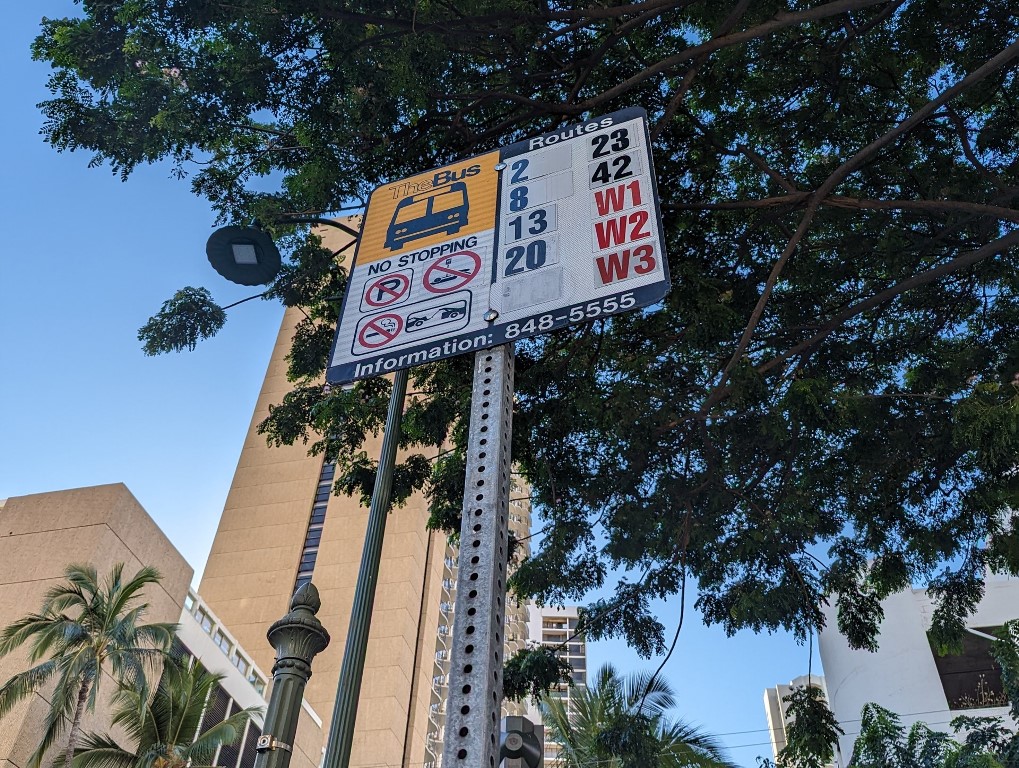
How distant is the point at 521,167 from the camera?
206 inches

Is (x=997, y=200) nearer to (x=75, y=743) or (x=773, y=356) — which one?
(x=773, y=356)

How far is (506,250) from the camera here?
4.71 metres

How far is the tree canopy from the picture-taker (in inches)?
354

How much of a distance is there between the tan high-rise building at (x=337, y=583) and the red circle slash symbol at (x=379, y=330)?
4028 centimetres

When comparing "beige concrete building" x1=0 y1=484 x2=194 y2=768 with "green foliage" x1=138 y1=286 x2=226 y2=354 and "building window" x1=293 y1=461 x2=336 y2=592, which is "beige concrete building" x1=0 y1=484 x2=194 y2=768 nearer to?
"green foliage" x1=138 y1=286 x2=226 y2=354

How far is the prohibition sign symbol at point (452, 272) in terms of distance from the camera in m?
4.63

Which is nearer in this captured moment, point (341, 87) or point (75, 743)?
point (341, 87)

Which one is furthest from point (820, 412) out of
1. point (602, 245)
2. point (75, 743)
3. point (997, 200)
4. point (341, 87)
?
point (75, 743)

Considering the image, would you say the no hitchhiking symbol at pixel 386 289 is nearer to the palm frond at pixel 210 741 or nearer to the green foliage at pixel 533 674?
Answer: the green foliage at pixel 533 674

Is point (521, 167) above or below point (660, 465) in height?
below

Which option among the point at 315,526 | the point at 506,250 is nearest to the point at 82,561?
the point at 506,250

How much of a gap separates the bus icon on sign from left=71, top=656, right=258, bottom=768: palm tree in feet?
48.8

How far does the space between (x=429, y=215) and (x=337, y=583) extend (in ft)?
153

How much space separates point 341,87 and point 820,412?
20.2 ft
